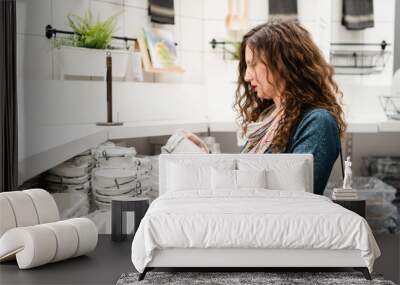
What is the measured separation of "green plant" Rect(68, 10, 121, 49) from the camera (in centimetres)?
557

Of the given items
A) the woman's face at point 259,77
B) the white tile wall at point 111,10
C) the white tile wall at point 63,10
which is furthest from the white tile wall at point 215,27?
the woman's face at point 259,77

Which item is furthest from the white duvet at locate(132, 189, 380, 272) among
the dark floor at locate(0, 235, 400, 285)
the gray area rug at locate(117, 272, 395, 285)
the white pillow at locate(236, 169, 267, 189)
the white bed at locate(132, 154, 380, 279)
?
the white pillow at locate(236, 169, 267, 189)

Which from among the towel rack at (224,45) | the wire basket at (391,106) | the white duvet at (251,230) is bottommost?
the white duvet at (251,230)

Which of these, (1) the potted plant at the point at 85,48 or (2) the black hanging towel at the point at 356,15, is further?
(2) the black hanging towel at the point at 356,15

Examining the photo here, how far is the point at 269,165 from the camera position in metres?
3.97

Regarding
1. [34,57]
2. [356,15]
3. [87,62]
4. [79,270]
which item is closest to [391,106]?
[356,15]

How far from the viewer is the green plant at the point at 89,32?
5.57 meters

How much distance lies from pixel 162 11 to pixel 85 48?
3.53 feet

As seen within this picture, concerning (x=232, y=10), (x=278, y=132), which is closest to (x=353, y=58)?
(x=232, y=10)

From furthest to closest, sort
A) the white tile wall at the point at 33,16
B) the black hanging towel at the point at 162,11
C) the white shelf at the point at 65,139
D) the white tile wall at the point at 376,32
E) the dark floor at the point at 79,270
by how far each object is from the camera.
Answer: the white tile wall at the point at 376,32, the black hanging towel at the point at 162,11, the white tile wall at the point at 33,16, the white shelf at the point at 65,139, the dark floor at the point at 79,270

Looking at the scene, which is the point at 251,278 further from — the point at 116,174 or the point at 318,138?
the point at 116,174

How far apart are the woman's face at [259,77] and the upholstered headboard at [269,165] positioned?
363 mm

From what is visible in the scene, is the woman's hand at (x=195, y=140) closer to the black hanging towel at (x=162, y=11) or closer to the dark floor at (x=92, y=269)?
the black hanging towel at (x=162, y=11)

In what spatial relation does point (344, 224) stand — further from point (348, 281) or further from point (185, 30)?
point (185, 30)
